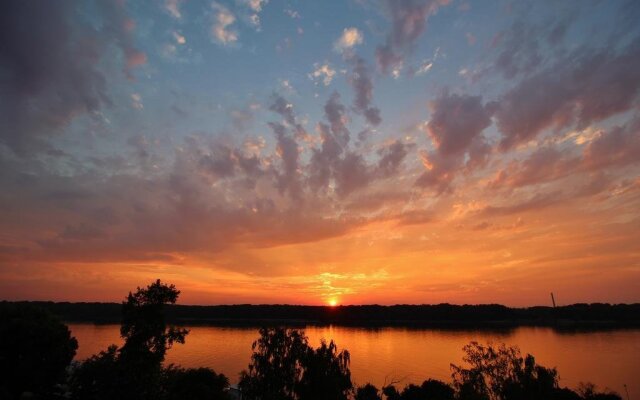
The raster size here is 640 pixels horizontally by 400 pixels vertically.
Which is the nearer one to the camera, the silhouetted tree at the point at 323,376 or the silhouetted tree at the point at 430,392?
the silhouetted tree at the point at 323,376

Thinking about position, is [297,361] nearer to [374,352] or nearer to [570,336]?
[374,352]

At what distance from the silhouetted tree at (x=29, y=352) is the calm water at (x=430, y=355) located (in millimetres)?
41747

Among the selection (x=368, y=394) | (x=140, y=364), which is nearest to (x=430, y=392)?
(x=368, y=394)

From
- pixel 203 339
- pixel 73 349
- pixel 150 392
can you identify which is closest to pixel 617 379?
pixel 150 392

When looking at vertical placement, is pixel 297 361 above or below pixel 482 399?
above

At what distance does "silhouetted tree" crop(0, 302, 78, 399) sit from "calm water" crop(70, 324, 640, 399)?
41747mm

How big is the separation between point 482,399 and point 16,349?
146 ft

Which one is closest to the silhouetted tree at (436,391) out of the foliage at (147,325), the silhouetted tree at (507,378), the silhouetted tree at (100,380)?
the silhouetted tree at (507,378)

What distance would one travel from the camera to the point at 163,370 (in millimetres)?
31938

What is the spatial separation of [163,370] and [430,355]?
86.9 meters

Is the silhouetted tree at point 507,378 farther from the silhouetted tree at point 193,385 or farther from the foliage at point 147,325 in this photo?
the foliage at point 147,325

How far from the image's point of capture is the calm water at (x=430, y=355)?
76200 millimetres

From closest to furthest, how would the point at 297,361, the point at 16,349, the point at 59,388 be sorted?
the point at 16,349 → the point at 59,388 → the point at 297,361

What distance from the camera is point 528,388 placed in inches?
1642
